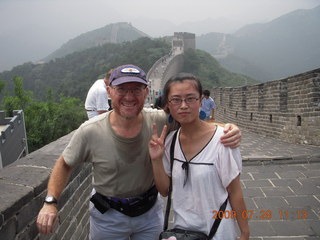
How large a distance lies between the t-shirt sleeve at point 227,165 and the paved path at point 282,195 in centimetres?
54

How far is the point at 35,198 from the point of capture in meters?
1.86

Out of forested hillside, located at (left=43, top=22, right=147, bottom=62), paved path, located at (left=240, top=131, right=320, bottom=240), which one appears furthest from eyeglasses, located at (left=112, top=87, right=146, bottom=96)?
forested hillside, located at (left=43, top=22, right=147, bottom=62)

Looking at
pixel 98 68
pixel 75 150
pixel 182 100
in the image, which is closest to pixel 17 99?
pixel 75 150

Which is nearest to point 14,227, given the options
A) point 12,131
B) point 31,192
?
point 31,192

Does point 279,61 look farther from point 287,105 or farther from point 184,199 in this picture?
point 184,199

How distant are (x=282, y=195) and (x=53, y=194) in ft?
9.58

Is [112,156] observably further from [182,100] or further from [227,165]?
[227,165]

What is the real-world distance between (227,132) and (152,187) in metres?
0.68

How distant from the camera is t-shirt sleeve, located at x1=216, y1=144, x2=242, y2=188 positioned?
4.75 feet

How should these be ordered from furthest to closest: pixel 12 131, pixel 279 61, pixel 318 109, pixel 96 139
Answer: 1. pixel 279 61
2. pixel 12 131
3. pixel 318 109
4. pixel 96 139

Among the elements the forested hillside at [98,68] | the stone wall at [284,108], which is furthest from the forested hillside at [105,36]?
the stone wall at [284,108]

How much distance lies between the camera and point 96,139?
174 centimetres

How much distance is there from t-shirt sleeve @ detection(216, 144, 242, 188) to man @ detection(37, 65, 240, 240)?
0.53 ft

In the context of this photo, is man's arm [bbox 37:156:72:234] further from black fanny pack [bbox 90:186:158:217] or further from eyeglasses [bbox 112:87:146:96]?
eyeglasses [bbox 112:87:146:96]
